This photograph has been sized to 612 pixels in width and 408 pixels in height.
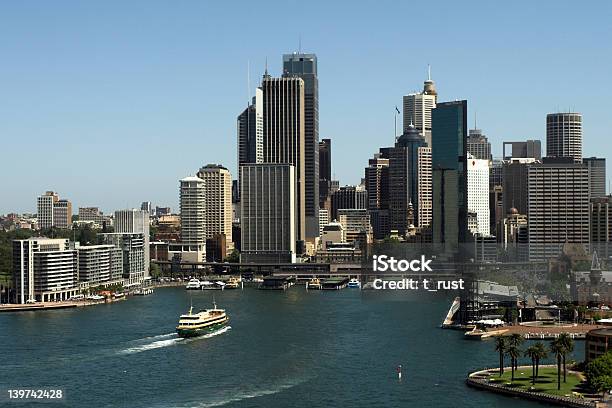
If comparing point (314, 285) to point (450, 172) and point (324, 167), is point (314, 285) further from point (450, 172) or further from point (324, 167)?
point (324, 167)

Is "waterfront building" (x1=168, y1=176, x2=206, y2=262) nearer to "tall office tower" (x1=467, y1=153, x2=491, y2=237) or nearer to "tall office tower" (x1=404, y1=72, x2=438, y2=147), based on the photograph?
"tall office tower" (x1=467, y1=153, x2=491, y2=237)

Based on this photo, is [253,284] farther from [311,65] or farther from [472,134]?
[472,134]

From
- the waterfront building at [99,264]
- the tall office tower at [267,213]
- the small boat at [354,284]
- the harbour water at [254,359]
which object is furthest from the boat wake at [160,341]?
the tall office tower at [267,213]

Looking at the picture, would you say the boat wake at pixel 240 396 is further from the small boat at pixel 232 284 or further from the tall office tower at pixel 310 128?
the tall office tower at pixel 310 128

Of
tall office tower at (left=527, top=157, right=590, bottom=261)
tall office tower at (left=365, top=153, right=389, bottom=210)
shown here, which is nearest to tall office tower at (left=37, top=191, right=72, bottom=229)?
tall office tower at (left=365, top=153, right=389, bottom=210)

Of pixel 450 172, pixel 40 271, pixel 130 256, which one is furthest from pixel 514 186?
pixel 40 271

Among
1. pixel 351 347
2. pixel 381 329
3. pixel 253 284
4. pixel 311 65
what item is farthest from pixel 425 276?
pixel 311 65
